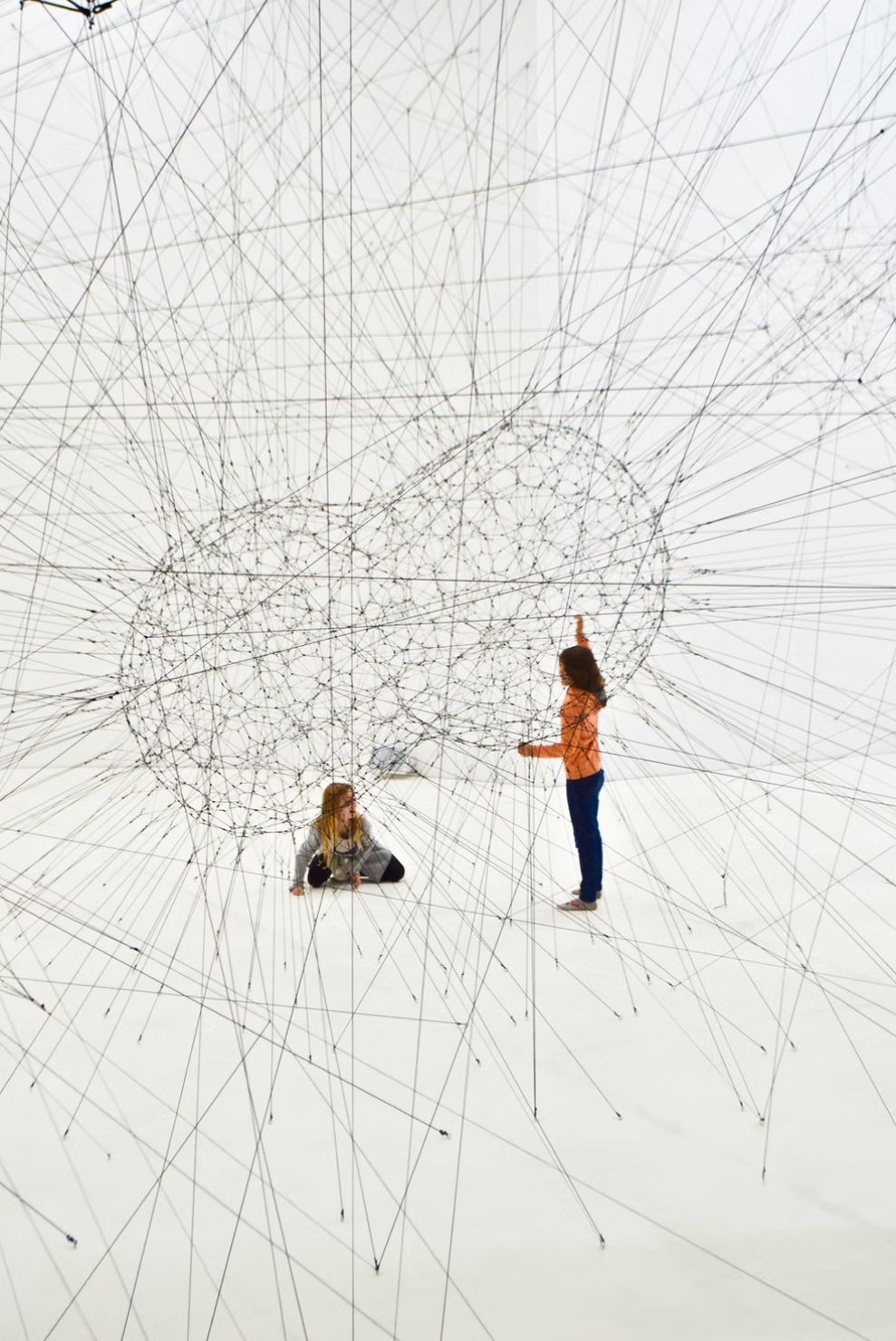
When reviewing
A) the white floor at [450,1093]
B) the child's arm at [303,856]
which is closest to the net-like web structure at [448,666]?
the white floor at [450,1093]

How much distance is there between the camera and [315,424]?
5.08 metres

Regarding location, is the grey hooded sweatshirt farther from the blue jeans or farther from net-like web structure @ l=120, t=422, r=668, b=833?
the blue jeans

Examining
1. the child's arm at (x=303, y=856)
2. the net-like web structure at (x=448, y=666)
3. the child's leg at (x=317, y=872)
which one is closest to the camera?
the net-like web structure at (x=448, y=666)

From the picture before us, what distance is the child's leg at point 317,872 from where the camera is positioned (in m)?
3.89

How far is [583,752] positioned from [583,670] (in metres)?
0.47

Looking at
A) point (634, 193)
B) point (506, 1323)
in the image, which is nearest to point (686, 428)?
point (634, 193)

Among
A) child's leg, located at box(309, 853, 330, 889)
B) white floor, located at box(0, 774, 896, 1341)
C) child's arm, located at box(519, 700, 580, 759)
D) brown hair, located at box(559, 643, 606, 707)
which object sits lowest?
white floor, located at box(0, 774, 896, 1341)

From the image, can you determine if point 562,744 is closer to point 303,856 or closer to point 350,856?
point 350,856

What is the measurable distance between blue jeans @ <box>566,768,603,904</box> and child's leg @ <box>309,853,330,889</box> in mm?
881

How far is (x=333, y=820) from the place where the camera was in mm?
3520

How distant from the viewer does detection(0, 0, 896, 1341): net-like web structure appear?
245 centimetres

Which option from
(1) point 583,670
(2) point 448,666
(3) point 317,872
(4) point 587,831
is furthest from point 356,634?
(4) point 587,831

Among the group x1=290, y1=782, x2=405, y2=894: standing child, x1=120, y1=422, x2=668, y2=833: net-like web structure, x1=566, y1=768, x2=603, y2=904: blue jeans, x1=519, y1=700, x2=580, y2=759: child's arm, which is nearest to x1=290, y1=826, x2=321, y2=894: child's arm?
x1=290, y1=782, x2=405, y2=894: standing child

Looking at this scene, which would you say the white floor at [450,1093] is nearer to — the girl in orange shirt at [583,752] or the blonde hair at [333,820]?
the girl in orange shirt at [583,752]
